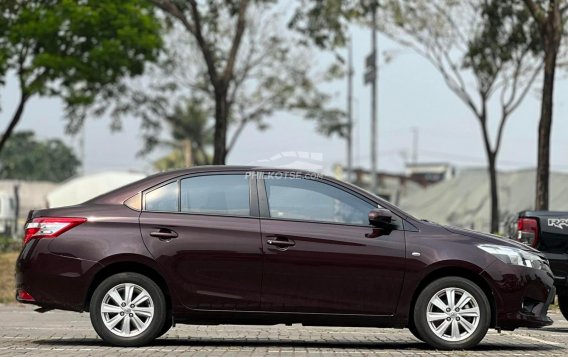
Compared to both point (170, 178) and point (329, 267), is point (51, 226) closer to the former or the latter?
point (170, 178)

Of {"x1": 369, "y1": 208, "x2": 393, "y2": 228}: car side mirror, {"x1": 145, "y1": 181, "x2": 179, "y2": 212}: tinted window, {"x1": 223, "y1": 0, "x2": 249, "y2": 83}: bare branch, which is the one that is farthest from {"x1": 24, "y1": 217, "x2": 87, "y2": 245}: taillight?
{"x1": 223, "y1": 0, "x2": 249, "y2": 83}: bare branch

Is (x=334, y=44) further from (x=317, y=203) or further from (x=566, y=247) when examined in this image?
(x=317, y=203)

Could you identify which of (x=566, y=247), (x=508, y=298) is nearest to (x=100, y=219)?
(x=508, y=298)

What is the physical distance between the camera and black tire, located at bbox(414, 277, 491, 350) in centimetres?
946

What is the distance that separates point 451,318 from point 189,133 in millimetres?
41508

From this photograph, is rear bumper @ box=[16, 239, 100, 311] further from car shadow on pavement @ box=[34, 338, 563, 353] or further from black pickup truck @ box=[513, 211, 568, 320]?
black pickup truck @ box=[513, 211, 568, 320]

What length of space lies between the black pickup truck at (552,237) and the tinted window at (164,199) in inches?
179

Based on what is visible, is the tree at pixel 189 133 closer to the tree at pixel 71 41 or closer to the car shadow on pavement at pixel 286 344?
the tree at pixel 71 41

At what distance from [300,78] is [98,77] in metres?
14.1

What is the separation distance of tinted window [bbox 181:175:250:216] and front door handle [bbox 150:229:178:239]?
28cm

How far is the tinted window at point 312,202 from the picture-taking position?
9.62 m

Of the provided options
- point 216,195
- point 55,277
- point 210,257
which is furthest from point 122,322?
point 216,195

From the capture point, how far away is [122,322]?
941 cm

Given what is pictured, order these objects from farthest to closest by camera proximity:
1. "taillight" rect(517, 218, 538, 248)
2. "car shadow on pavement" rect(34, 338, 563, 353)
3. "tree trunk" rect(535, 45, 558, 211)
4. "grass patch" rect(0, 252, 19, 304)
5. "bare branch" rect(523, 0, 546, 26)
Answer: "tree trunk" rect(535, 45, 558, 211)
"bare branch" rect(523, 0, 546, 26)
"grass patch" rect(0, 252, 19, 304)
"taillight" rect(517, 218, 538, 248)
"car shadow on pavement" rect(34, 338, 563, 353)
